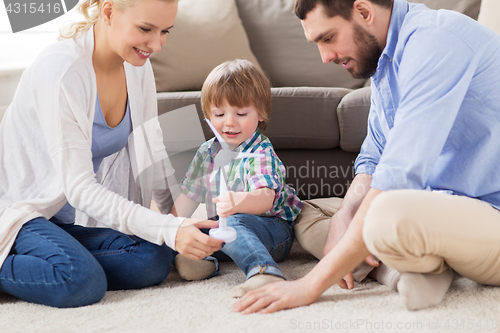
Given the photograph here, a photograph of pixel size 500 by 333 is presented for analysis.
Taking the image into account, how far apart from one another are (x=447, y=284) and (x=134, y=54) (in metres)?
0.84

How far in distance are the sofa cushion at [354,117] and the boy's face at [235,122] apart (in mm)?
458

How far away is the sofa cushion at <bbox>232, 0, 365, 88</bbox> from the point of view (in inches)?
84.3

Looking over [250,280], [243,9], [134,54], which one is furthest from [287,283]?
[243,9]

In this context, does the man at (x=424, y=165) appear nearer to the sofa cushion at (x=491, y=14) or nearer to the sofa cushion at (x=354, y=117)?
the sofa cushion at (x=354, y=117)

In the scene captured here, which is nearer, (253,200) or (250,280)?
(250,280)

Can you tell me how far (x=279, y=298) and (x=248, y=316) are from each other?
66 millimetres

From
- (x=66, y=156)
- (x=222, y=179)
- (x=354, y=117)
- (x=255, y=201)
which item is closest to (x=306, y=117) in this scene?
(x=354, y=117)

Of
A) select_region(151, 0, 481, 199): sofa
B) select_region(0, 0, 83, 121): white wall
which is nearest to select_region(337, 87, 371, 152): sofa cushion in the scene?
select_region(151, 0, 481, 199): sofa

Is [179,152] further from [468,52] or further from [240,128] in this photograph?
[468,52]

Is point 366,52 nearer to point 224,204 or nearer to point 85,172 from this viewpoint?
point 224,204

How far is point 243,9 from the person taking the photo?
2217 mm

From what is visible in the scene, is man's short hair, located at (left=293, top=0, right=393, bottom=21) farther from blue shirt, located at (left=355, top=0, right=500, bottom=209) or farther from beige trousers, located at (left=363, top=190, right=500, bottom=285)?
beige trousers, located at (left=363, top=190, right=500, bottom=285)

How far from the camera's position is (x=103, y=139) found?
1161 mm

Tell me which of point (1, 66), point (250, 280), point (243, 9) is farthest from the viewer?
point (243, 9)
